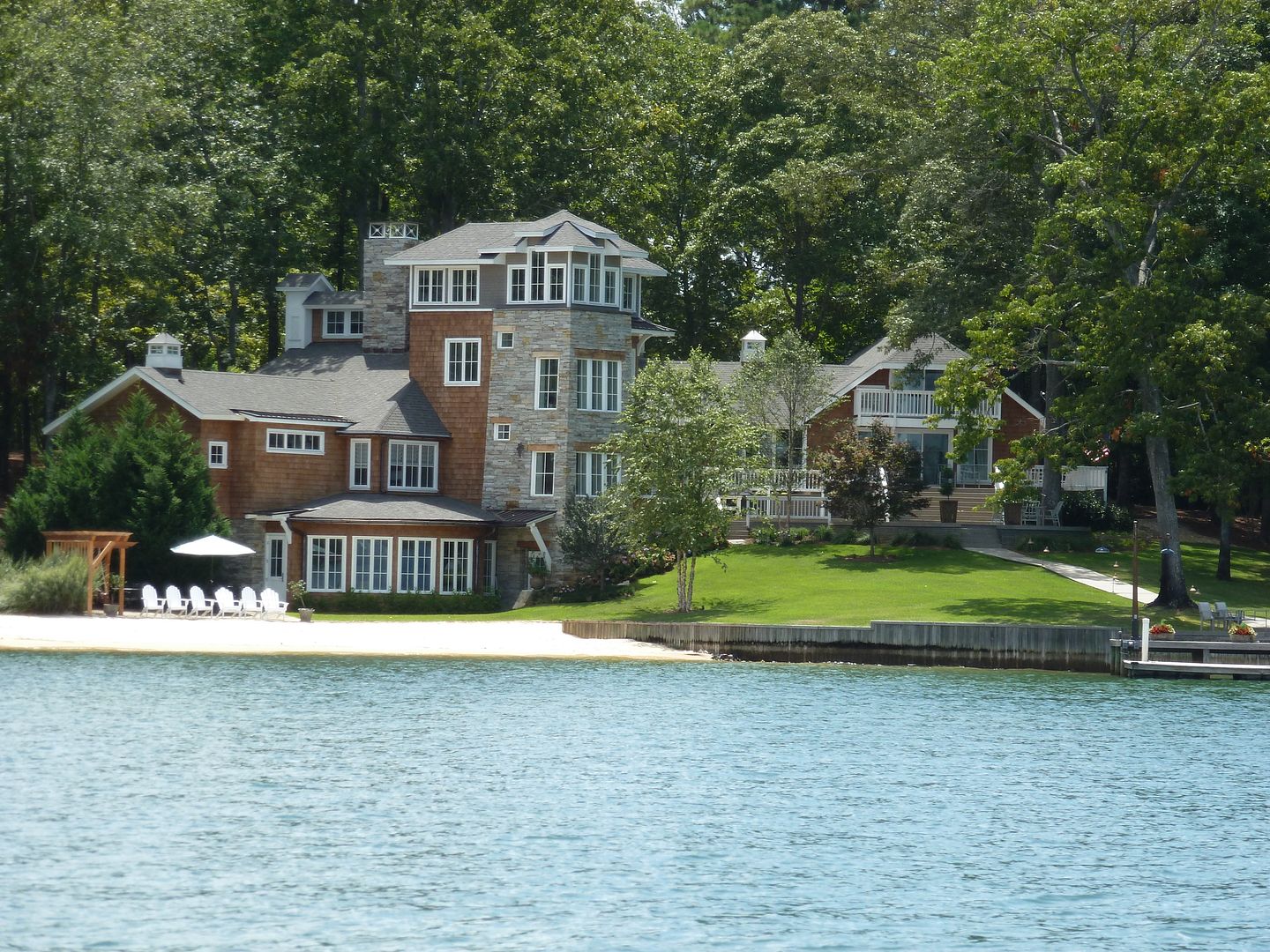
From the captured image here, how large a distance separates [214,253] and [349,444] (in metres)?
12.1

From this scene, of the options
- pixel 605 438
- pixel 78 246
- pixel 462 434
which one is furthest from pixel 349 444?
pixel 78 246

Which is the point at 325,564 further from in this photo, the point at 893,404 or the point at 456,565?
the point at 893,404

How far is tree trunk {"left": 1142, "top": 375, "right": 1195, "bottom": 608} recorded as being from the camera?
47.2 m

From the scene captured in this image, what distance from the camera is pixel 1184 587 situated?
1863 inches

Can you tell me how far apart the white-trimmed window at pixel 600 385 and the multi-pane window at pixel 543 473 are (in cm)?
198

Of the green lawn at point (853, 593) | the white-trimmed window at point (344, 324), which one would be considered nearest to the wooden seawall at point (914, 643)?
the green lawn at point (853, 593)

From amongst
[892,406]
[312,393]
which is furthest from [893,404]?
[312,393]

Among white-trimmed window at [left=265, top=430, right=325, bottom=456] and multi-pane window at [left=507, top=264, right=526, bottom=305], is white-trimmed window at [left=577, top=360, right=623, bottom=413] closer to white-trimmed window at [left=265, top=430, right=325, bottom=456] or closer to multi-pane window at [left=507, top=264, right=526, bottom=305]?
multi-pane window at [left=507, top=264, right=526, bottom=305]

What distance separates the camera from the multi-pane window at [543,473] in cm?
5606

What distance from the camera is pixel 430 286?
2299 inches

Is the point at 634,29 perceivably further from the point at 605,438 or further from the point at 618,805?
the point at 618,805

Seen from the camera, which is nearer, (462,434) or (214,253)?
(462,434)

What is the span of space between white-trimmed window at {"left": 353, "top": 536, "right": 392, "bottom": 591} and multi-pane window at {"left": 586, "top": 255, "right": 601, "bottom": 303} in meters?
10.3

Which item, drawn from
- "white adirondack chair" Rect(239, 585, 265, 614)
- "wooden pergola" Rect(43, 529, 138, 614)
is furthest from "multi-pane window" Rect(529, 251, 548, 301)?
"wooden pergola" Rect(43, 529, 138, 614)
